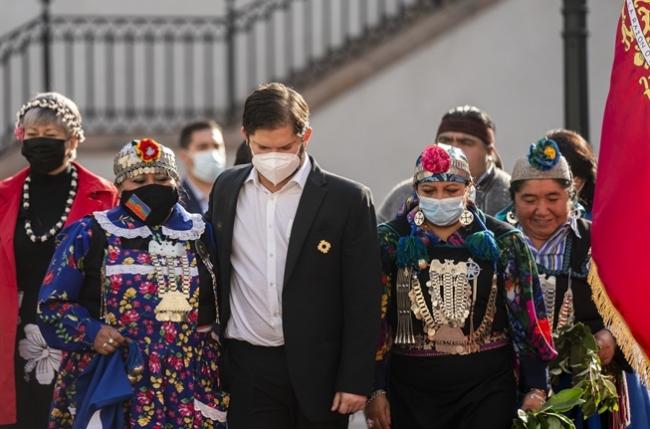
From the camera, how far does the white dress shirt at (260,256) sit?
6.92m

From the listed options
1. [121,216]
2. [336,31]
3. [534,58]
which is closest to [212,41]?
[336,31]

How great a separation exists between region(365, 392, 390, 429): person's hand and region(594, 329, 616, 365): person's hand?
123 cm

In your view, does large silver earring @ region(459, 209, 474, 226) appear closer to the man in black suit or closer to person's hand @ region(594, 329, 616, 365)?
the man in black suit

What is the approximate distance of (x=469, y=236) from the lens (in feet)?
23.7

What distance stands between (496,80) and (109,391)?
30.2 feet

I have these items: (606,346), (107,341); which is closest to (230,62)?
(606,346)

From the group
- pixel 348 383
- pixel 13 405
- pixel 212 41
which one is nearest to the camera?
pixel 348 383

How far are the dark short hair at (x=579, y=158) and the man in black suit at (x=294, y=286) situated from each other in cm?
194

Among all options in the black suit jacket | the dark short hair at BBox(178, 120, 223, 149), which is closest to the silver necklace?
the black suit jacket

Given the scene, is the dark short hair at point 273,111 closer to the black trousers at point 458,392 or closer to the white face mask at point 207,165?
the black trousers at point 458,392

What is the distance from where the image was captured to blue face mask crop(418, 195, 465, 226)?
7.18 m

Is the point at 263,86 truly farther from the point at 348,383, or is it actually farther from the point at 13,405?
the point at 13,405

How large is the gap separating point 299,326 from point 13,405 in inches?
64.9

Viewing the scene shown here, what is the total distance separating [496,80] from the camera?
50.2ft
